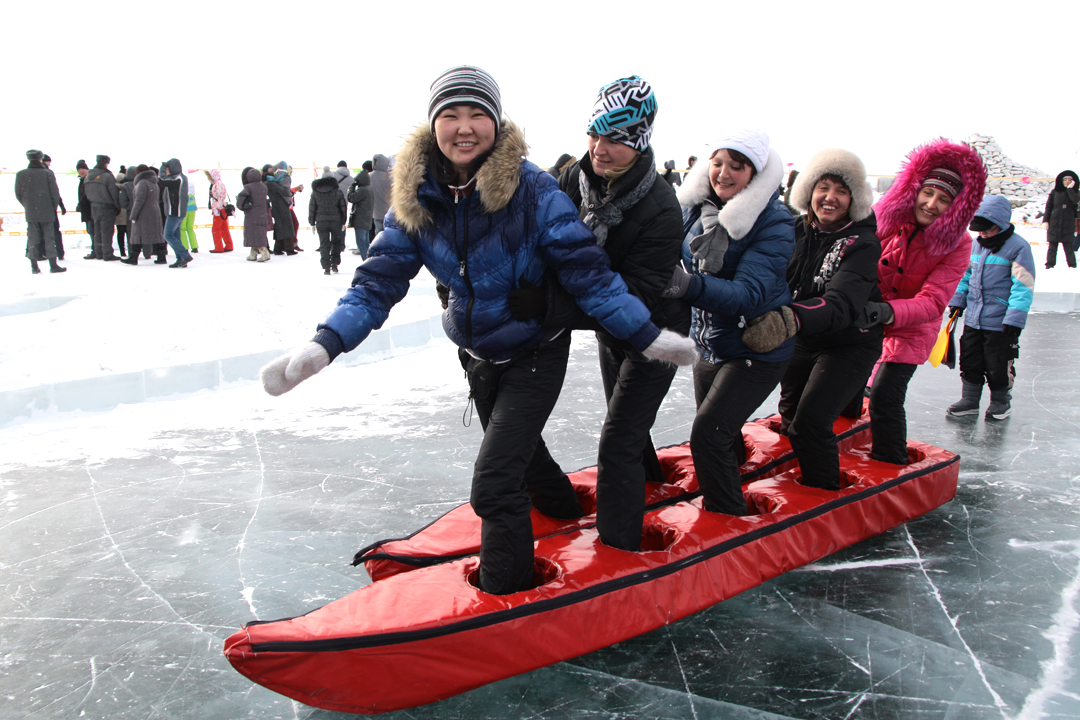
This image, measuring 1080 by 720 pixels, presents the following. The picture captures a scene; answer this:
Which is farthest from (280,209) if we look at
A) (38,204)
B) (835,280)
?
(835,280)

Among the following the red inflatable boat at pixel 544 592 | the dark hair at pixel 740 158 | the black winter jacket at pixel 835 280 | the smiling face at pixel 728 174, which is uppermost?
the dark hair at pixel 740 158

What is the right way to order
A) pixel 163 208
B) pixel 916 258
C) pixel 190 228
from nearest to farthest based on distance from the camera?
pixel 916 258
pixel 163 208
pixel 190 228

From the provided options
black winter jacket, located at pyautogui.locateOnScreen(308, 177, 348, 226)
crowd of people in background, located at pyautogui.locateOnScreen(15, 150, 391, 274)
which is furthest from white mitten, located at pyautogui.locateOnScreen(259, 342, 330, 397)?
black winter jacket, located at pyautogui.locateOnScreen(308, 177, 348, 226)

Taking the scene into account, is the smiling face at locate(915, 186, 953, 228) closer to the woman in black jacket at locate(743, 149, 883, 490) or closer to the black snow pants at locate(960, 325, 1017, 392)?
the woman in black jacket at locate(743, 149, 883, 490)

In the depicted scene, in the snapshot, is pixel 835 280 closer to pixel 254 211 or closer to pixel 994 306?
pixel 994 306

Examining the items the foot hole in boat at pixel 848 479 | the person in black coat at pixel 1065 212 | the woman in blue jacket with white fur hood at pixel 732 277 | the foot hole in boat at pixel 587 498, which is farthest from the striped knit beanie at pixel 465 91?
the person in black coat at pixel 1065 212

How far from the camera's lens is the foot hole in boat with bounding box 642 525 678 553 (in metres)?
2.64

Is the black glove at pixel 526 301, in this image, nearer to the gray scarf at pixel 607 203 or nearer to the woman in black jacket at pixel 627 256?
the woman in black jacket at pixel 627 256

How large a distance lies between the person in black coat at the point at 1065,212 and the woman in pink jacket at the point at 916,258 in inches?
397

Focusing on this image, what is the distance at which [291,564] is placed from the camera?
9.68 feet

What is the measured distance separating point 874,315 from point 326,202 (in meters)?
9.41

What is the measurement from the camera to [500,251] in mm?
2148

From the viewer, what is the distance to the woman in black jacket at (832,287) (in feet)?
9.91

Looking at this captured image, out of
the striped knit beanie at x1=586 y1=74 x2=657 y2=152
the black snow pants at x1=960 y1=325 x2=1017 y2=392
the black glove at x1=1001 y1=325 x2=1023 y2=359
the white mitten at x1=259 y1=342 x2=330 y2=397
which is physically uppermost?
the striped knit beanie at x1=586 y1=74 x2=657 y2=152
